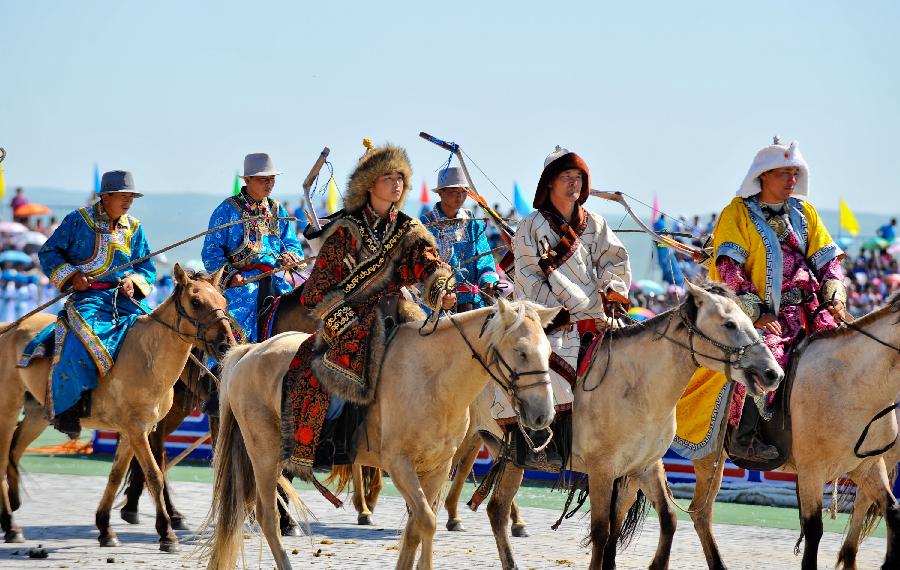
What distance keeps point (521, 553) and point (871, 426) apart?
2739 millimetres

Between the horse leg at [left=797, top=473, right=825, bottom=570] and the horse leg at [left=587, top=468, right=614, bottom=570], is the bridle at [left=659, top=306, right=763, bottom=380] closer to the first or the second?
the horse leg at [left=587, top=468, right=614, bottom=570]

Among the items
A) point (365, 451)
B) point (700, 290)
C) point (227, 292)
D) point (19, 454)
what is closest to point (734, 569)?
point (700, 290)

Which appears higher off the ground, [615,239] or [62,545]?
[615,239]

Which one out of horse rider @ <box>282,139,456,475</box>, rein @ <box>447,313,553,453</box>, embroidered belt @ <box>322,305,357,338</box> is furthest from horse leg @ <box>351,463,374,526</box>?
rein @ <box>447,313,553,453</box>

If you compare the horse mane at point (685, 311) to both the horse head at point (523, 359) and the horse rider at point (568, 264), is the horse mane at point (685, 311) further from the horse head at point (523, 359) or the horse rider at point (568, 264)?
the horse head at point (523, 359)

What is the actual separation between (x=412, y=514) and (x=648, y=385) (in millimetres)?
1671

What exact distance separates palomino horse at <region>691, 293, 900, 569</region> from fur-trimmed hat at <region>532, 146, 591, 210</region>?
72.1 inches

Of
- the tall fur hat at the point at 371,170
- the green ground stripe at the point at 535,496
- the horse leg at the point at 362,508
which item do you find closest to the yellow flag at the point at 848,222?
the green ground stripe at the point at 535,496

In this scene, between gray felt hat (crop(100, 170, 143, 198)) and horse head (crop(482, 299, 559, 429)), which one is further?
gray felt hat (crop(100, 170, 143, 198))

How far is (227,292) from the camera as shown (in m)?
11.4

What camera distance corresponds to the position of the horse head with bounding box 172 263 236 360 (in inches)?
395

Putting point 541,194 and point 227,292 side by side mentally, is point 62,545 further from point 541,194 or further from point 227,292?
point 541,194

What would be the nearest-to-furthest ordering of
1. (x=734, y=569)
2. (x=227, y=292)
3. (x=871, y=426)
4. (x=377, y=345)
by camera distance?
(x=377, y=345) → (x=871, y=426) → (x=734, y=569) → (x=227, y=292)

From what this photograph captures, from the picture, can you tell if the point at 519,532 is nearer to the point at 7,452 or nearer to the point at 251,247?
the point at 251,247
